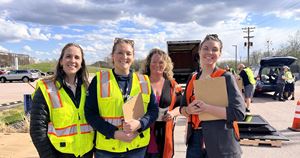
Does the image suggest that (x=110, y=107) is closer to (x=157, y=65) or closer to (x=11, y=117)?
(x=157, y=65)

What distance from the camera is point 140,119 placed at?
257 cm

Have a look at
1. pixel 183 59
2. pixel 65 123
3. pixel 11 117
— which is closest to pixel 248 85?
pixel 183 59

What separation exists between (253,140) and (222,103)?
434 cm

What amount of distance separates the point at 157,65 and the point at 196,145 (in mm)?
1210

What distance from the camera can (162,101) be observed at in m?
3.40

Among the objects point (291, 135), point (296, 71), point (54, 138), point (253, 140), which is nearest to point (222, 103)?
point (54, 138)

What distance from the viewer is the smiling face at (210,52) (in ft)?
8.62

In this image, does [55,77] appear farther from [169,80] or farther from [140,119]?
[169,80]

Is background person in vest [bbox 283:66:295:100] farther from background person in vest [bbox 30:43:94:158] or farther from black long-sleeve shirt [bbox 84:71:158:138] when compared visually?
background person in vest [bbox 30:43:94:158]

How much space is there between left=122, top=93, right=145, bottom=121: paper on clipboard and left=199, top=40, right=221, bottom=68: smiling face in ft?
2.24

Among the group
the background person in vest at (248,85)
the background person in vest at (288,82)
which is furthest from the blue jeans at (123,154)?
the background person in vest at (288,82)

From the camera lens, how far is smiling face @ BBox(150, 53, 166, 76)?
11.9 ft

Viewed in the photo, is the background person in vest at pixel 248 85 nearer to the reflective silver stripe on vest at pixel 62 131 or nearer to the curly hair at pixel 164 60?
the curly hair at pixel 164 60

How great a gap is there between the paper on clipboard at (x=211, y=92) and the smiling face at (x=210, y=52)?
0.27 meters
